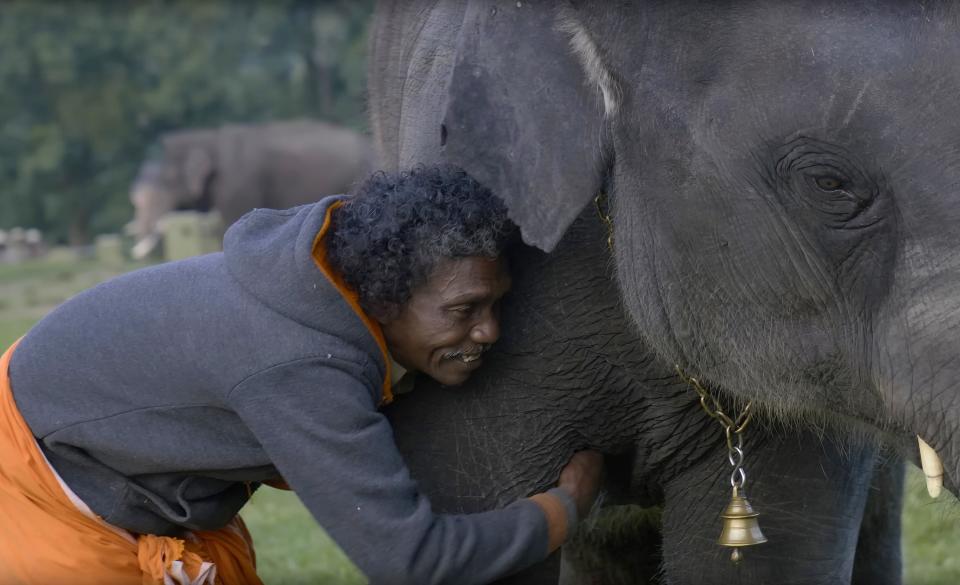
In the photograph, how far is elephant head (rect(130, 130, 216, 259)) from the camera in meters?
18.7

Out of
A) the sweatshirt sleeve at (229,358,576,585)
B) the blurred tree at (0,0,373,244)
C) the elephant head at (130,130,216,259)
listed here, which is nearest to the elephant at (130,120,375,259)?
the elephant head at (130,130,216,259)

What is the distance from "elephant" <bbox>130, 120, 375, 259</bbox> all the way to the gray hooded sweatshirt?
15.6m

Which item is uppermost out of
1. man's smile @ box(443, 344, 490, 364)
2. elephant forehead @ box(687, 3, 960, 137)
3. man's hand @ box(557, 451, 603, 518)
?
elephant forehead @ box(687, 3, 960, 137)

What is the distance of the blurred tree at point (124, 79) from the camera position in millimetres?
16781

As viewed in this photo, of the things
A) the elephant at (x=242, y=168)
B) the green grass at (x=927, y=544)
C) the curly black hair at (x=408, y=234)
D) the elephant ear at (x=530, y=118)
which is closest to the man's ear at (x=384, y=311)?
the curly black hair at (x=408, y=234)

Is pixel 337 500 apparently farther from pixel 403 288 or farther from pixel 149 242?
pixel 149 242

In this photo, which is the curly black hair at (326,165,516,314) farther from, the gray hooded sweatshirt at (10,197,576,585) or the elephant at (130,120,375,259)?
the elephant at (130,120,375,259)

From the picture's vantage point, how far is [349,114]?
1923cm

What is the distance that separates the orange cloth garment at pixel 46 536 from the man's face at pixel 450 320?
0.66m

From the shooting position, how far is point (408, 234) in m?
2.90

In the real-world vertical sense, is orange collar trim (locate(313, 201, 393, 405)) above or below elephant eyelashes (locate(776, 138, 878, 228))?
below

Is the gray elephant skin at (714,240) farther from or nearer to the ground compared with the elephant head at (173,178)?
farther from the ground

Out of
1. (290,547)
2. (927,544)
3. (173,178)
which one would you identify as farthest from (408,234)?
(173,178)

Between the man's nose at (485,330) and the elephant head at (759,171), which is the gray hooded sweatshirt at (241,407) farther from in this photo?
the elephant head at (759,171)
